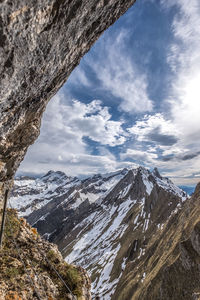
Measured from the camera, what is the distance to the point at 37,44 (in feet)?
24.4

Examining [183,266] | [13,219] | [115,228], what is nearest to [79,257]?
[115,228]

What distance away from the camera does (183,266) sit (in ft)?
127

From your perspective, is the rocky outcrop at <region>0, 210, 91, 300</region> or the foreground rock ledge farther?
the rocky outcrop at <region>0, 210, 91, 300</region>

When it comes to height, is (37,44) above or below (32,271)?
above

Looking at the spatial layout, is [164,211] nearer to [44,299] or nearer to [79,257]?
[79,257]

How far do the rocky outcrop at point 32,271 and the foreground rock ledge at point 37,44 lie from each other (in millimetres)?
5923

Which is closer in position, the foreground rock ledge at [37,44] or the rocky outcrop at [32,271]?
the foreground rock ledge at [37,44]

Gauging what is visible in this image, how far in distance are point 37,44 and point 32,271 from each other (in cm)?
1207

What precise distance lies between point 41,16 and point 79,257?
186 m

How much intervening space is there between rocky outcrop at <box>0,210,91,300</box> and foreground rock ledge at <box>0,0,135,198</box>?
5923 millimetres

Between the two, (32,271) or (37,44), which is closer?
(37,44)

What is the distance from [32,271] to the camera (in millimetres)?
10336

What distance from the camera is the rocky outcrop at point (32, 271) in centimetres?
906

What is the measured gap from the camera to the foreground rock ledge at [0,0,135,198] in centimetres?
629
